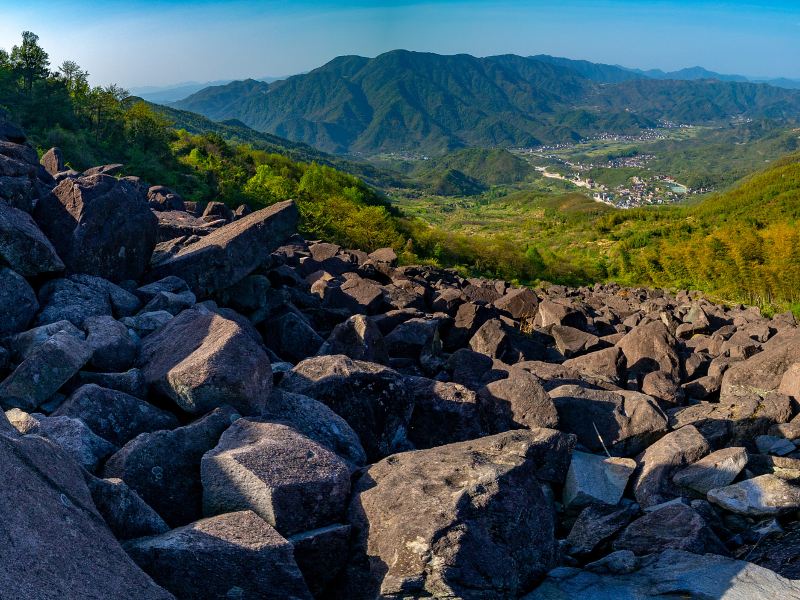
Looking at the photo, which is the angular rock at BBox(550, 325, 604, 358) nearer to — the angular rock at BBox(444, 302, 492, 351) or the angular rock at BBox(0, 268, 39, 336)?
the angular rock at BBox(444, 302, 492, 351)

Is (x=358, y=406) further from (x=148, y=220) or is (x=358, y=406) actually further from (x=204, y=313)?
(x=148, y=220)

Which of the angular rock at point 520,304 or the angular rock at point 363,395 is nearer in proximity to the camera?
the angular rock at point 363,395

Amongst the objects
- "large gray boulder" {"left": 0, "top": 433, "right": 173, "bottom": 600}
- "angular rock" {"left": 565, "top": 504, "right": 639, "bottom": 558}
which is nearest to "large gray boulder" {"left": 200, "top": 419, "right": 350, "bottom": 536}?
"large gray boulder" {"left": 0, "top": 433, "right": 173, "bottom": 600}

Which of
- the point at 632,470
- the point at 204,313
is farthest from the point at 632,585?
the point at 204,313

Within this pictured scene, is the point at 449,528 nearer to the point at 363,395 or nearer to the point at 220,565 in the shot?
the point at 220,565

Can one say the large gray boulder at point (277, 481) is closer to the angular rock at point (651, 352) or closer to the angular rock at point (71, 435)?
the angular rock at point (71, 435)

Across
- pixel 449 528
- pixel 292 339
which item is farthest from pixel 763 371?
pixel 449 528

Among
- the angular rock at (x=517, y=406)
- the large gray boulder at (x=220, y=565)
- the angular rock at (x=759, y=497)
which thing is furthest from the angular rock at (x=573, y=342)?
the large gray boulder at (x=220, y=565)
